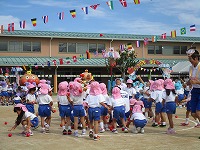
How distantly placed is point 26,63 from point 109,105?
23.4 m

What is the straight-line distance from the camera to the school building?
3359cm

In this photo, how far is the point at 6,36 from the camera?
33375 millimetres

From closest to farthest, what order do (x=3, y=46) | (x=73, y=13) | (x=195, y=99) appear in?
(x=195, y=99)
(x=73, y=13)
(x=3, y=46)

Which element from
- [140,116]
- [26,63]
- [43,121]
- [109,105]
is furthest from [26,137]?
[26,63]

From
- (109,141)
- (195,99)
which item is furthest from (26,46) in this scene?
(195,99)

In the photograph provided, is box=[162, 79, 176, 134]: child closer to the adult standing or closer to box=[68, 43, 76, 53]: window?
the adult standing

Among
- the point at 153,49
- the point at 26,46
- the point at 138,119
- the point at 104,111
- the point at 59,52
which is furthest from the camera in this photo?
the point at 153,49

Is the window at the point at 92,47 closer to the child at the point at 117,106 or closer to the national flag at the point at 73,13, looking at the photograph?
the national flag at the point at 73,13

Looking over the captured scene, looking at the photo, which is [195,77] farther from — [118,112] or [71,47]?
[71,47]

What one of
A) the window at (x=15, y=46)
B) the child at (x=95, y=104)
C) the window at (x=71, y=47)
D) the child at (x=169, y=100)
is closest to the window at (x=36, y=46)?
the window at (x=15, y=46)

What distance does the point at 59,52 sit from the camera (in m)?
35.9

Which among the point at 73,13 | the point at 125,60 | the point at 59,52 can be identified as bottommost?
the point at 125,60

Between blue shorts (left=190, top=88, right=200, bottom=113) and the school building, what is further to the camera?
the school building

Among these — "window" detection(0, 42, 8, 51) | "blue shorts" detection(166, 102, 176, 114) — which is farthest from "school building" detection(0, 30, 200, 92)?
"blue shorts" detection(166, 102, 176, 114)
